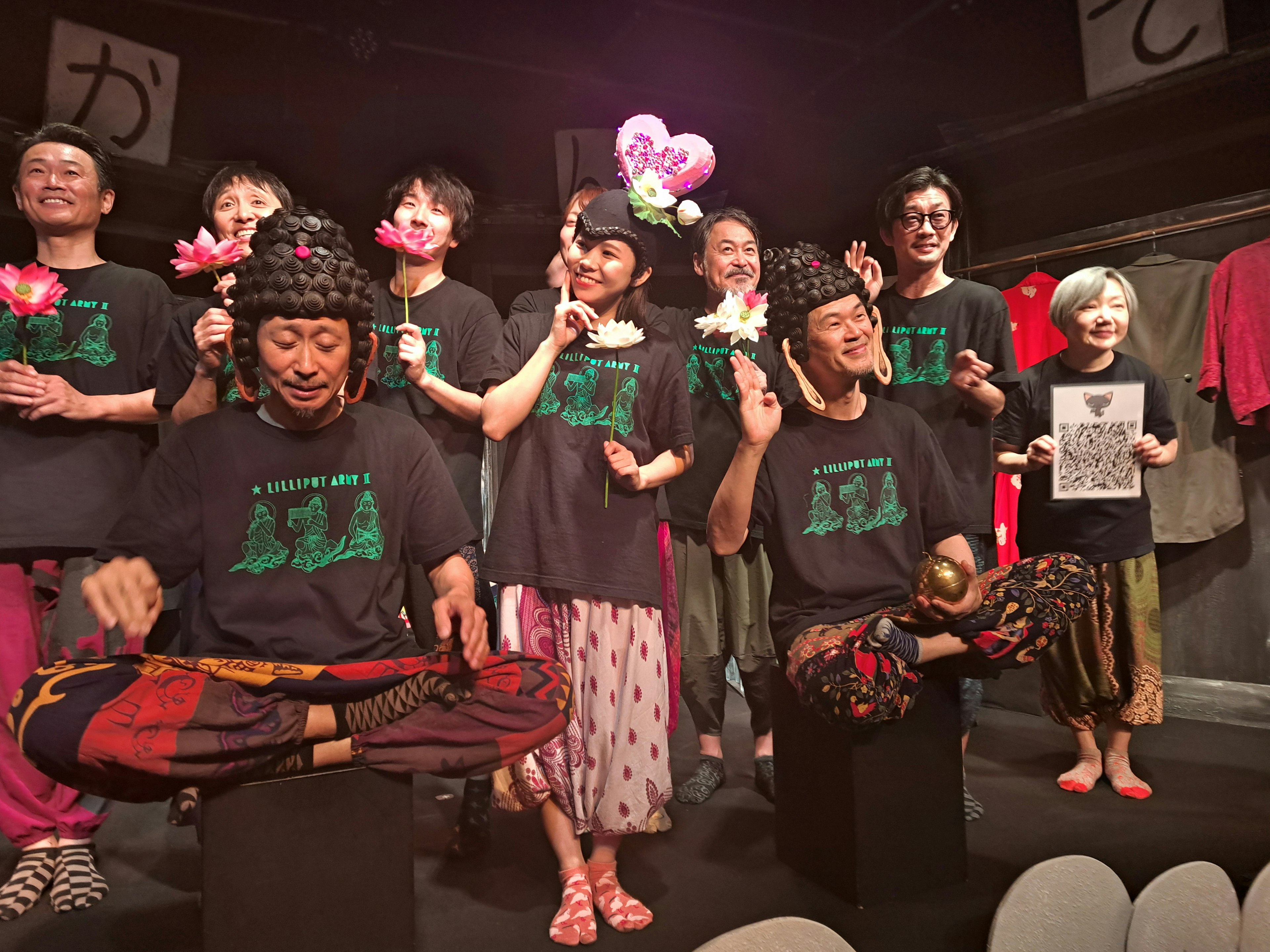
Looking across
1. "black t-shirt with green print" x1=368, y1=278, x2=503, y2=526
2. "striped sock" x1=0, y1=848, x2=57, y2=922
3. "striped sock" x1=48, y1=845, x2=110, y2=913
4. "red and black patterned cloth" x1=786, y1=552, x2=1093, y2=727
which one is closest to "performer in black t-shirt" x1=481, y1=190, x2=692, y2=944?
"black t-shirt with green print" x1=368, y1=278, x2=503, y2=526

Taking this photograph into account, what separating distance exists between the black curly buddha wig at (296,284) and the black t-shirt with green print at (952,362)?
1.85 m

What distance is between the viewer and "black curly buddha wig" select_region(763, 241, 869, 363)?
2467 millimetres

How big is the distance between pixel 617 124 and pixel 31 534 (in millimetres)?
2183

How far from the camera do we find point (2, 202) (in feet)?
8.02

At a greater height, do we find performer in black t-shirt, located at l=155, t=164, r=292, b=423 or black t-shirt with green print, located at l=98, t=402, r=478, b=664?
performer in black t-shirt, located at l=155, t=164, r=292, b=423

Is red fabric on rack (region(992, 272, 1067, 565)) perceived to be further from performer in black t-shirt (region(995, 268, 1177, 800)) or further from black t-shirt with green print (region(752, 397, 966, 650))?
black t-shirt with green print (region(752, 397, 966, 650))

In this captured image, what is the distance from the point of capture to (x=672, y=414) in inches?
93.5

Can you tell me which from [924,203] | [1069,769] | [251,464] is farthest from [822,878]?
[924,203]

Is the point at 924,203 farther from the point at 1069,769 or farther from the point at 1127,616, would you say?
the point at 1069,769

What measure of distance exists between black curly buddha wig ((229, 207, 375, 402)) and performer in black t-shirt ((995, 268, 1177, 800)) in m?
2.42

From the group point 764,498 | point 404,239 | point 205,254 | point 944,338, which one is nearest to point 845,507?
point 764,498

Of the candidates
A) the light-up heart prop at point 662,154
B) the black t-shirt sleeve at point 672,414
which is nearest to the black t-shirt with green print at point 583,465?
the black t-shirt sleeve at point 672,414

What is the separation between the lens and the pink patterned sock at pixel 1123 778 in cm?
302

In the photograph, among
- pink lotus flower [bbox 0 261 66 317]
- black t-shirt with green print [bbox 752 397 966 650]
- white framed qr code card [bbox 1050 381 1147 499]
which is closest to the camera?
pink lotus flower [bbox 0 261 66 317]
